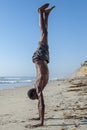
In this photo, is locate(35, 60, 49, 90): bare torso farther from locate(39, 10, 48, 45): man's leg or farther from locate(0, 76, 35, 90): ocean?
locate(0, 76, 35, 90): ocean

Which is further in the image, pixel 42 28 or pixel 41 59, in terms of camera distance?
pixel 42 28

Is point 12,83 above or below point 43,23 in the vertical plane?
below

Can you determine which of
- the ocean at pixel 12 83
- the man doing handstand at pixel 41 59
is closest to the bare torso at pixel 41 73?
the man doing handstand at pixel 41 59

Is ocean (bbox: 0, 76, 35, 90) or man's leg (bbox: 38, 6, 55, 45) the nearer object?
man's leg (bbox: 38, 6, 55, 45)

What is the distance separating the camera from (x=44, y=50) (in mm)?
7598

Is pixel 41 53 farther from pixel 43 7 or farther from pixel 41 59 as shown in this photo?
pixel 43 7

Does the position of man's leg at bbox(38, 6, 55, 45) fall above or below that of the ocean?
above

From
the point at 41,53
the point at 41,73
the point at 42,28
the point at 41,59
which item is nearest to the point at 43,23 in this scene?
the point at 42,28

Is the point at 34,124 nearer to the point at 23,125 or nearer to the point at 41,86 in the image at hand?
the point at 23,125

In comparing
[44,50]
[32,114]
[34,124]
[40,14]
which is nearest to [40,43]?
[44,50]

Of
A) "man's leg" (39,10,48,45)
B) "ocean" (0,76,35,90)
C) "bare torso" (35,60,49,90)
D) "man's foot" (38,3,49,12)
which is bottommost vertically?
"ocean" (0,76,35,90)

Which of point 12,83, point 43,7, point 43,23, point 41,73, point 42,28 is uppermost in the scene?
point 43,7

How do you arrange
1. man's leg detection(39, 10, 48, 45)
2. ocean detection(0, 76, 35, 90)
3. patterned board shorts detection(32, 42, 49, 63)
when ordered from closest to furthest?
1. patterned board shorts detection(32, 42, 49, 63)
2. man's leg detection(39, 10, 48, 45)
3. ocean detection(0, 76, 35, 90)

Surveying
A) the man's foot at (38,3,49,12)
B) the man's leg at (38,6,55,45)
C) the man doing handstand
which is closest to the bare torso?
the man doing handstand
